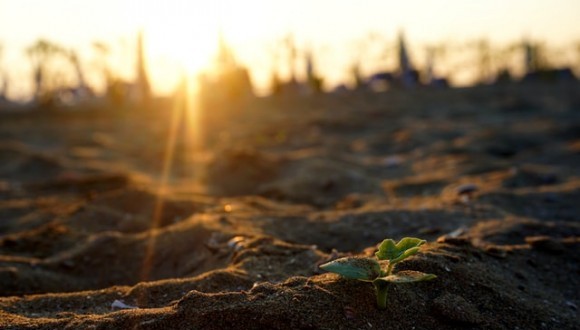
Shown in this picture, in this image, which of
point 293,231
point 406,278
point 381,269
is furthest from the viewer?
point 293,231

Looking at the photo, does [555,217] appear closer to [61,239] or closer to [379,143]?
[61,239]

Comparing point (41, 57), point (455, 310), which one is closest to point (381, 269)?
point (455, 310)

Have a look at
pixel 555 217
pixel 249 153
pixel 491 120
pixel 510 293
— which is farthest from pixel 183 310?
pixel 491 120

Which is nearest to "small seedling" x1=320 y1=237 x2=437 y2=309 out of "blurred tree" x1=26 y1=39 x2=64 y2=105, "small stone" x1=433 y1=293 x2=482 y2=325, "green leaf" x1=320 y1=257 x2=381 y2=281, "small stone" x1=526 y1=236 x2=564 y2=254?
"green leaf" x1=320 y1=257 x2=381 y2=281

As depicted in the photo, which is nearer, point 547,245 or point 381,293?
point 381,293

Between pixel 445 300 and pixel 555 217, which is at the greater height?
pixel 445 300

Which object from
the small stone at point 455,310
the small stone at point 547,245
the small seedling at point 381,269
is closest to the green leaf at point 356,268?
the small seedling at point 381,269

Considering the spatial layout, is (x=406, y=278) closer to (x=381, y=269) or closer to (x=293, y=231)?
(x=381, y=269)
